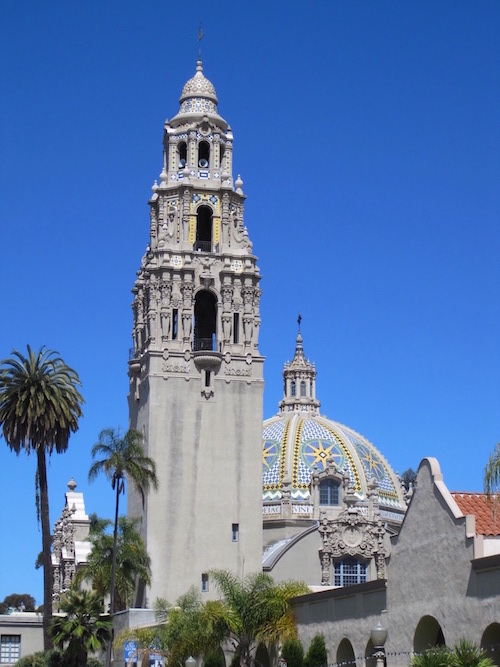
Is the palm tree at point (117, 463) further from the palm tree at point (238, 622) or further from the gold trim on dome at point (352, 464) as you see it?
the gold trim on dome at point (352, 464)

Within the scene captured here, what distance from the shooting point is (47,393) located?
2183 inches

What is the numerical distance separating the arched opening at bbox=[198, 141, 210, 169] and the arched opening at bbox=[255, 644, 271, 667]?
90.9 feet

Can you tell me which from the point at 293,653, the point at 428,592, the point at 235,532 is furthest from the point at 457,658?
the point at 235,532

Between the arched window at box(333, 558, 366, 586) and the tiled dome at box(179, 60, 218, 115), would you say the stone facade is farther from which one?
the tiled dome at box(179, 60, 218, 115)

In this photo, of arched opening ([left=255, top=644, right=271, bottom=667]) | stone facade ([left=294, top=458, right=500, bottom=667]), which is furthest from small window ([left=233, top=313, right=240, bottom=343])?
stone facade ([left=294, top=458, right=500, bottom=667])

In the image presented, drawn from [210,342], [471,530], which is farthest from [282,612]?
[210,342]

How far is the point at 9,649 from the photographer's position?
71000 millimetres

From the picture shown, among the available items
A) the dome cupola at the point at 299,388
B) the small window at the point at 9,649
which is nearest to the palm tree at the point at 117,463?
the small window at the point at 9,649

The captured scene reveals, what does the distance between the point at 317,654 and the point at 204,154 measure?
1291 inches

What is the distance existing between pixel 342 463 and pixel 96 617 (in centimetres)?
3498

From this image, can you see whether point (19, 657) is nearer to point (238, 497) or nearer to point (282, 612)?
point (238, 497)

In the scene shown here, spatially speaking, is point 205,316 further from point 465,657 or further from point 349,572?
point 465,657

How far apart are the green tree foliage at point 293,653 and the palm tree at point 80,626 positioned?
299 inches

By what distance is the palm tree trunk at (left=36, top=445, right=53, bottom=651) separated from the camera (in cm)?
5381
